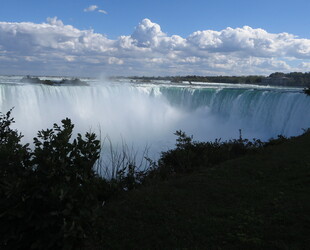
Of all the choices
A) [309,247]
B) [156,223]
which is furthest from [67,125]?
[309,247]

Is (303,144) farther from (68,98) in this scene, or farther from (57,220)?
(68,98)

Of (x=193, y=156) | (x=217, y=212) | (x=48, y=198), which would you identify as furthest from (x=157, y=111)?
(x=48, y=198)

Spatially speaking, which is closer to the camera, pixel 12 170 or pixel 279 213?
pixel 12 170

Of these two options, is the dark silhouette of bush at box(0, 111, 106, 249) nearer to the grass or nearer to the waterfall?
the grass

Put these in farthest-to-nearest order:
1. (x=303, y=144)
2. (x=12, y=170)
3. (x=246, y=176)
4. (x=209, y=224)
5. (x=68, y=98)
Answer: (x=68, y=98) < (x=303, y=144) < (x=246, y=176) < (x=209, y=224) < (x=12, y=170)

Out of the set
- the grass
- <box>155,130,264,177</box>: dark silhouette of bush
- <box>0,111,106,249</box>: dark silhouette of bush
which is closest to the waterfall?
<box>155,130,264,177</box>: dark silhouette of bush
